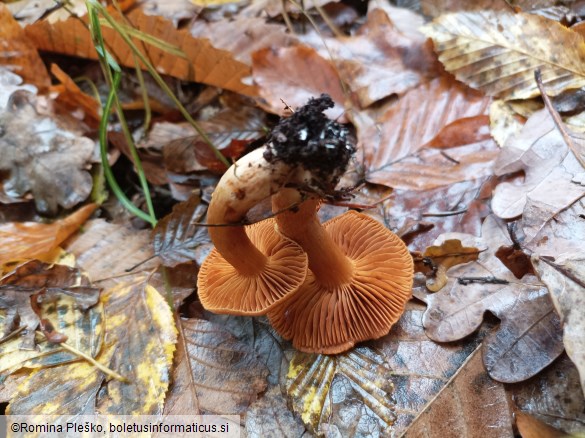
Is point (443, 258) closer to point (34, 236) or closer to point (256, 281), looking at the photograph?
point (256, 281)

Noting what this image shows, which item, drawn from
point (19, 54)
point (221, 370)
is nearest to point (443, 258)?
point (221, 370)

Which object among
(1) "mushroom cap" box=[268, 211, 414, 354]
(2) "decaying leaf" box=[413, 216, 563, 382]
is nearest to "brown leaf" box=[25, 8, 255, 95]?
(1) "mushroom cap" box=[268, 211, 414, 354]

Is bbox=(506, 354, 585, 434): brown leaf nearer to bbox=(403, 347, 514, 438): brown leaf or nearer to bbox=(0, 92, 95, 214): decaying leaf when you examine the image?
bbox=(403, 347, 514, 438): brown leaf

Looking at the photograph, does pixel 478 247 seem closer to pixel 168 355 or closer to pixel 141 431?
pixel 168 355

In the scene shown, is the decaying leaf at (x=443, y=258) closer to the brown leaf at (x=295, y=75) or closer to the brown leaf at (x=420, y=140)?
the brown leaf at (x=420, y=140)

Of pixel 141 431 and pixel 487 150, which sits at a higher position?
pixel 487 150

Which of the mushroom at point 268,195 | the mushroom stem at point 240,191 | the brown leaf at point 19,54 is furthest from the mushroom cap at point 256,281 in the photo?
the brown leaf at point 19,54

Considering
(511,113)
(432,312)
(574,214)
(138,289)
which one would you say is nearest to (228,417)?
(138,289)
